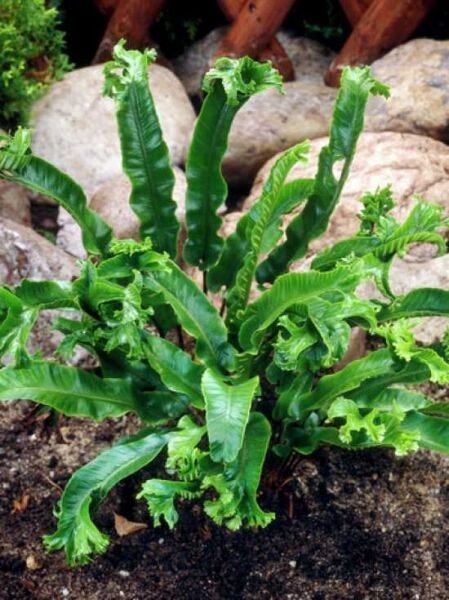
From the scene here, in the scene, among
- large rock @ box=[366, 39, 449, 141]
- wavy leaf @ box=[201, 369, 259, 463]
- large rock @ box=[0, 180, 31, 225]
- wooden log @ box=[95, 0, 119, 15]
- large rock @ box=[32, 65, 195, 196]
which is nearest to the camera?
wavy leaf @ box=[201, 369, 259, 463]

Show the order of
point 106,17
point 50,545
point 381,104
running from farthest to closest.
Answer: point 106,17, point 381,104, point 50,545

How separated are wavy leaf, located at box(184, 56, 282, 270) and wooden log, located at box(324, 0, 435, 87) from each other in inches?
78.6

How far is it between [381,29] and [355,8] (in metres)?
0.19

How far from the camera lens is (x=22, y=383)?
8.87 ft

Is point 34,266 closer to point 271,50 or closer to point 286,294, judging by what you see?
point 286,294

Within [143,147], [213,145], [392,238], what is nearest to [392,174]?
[392,238]

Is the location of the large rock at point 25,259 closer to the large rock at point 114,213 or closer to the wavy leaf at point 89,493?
the large rock at point 114,213

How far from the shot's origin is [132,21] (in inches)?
191

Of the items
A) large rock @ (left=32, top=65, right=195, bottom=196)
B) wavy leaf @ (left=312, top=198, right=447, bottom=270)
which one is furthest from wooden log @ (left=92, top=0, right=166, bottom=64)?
wavy leaf @ (left=312, top=198, right=447, bottom=270)

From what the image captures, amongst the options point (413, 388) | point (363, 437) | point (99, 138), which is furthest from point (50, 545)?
point (99, 138)

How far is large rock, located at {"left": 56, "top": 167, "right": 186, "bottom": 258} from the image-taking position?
13.0 ft

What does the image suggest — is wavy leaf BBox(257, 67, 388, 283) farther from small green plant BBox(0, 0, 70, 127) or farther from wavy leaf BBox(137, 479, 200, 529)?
small green plant BBox(0, 0, 70, 127)

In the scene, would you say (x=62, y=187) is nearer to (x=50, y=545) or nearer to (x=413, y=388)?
(x=50, y=545)

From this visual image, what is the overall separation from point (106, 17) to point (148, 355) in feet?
9.55
